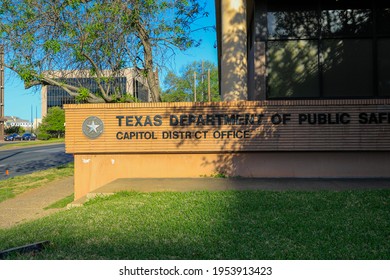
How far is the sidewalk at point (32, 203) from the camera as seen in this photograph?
29.1 ft

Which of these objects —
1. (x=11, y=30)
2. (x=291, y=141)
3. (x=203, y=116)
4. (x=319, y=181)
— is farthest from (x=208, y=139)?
(x=11, y=30)

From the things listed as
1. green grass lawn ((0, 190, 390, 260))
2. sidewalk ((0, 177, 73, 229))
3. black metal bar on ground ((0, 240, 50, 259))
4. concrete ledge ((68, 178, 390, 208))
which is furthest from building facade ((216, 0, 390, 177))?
black metal bar on ground ((0, 240, 50, 259))

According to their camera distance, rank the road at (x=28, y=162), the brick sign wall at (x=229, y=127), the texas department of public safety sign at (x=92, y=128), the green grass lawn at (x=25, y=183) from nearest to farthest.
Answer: the brick sign wall at (x=229, y=127), the texas department of public safety sign at (x=92, y=128), the green grass lawn at (x=25, y=183), the road at (x=28, y=162)

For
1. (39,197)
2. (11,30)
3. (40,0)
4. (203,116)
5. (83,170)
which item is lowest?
(39,197)

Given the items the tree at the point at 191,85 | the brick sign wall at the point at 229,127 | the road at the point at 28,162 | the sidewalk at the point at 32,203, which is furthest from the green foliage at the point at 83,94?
the tree at the point at 191,85

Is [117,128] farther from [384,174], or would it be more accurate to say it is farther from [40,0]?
[384,174]

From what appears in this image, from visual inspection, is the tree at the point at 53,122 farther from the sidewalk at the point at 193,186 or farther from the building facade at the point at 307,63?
the building facade at the point at 307,63

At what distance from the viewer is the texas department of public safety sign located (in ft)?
34.6

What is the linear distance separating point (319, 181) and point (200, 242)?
17.5 feet

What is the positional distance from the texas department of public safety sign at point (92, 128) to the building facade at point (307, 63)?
357 centimetres

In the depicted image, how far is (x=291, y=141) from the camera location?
10.1 m

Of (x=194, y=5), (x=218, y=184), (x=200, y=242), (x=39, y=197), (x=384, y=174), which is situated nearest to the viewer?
(x=200, y=242)

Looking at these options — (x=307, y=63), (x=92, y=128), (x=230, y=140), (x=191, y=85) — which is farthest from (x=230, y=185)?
(x=191, y=85)

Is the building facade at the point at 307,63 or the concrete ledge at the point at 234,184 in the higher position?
the building facade at the point at 307,63
